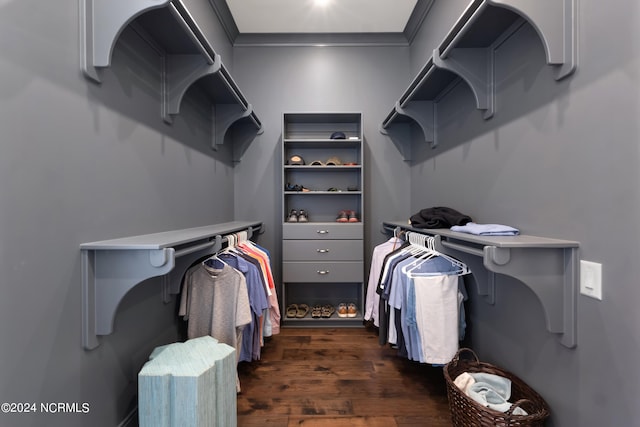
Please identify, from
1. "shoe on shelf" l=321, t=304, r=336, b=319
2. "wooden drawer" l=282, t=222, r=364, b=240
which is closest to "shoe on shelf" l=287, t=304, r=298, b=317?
"shoe on shelf" l=321, t=304, r=336, b=319

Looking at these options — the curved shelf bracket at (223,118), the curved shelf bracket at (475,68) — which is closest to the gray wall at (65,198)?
the curved shelf bracket at (223,118)

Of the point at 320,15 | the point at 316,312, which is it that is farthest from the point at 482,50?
the point at 316,312

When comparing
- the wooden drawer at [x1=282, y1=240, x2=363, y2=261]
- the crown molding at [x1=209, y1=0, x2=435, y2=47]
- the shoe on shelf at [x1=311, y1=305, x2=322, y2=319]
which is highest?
the crown molding at [x1=209, y1=0, x2=435, y2=47]

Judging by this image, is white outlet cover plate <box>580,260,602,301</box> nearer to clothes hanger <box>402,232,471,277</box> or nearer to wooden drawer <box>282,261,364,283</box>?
clothes hanger <box>402,232,471,277</box>

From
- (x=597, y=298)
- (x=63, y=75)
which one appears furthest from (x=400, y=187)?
(x=63, y=75)

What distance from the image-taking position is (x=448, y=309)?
4.89 ft

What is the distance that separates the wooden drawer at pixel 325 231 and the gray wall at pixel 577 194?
1.17 m

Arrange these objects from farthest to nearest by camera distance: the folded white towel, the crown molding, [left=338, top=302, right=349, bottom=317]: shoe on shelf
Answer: the crown molding → [left=338, top=302, right=349, bottom=317]: shoe on shelf → the folded white towel

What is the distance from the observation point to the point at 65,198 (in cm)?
103

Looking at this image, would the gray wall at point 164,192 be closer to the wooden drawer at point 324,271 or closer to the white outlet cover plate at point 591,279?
the white outlet cover plate at point 591,279

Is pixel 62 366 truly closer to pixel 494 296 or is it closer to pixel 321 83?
pixel 494 296

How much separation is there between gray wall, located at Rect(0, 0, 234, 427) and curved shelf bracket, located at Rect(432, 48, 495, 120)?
1.57 m

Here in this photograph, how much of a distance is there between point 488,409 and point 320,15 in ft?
9.83

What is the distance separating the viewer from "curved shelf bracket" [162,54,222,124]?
164 centimetres
